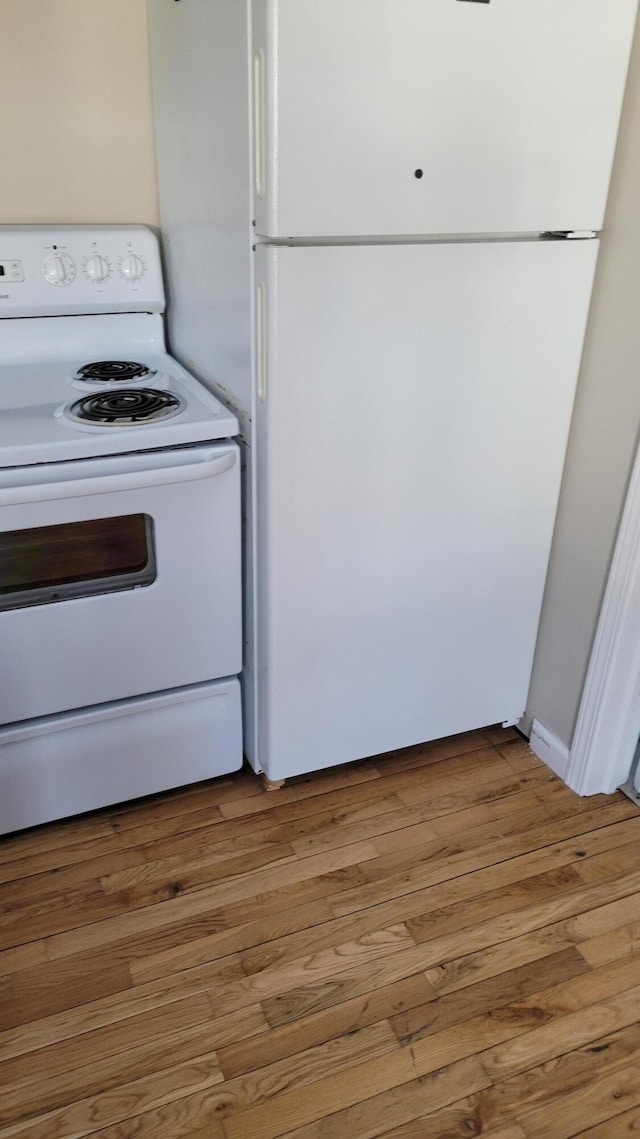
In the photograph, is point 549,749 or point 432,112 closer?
point 432,112

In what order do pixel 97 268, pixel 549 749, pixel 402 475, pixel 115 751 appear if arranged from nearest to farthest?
1. pixel 402 475
2. pixel 115 751
3. pixel 97 268
4. pixel 549 749

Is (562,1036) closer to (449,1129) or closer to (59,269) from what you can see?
(449,1129)

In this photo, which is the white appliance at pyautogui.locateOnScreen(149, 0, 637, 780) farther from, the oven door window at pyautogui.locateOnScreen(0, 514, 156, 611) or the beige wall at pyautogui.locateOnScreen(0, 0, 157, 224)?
the oven door window at pyautogui.locateOnScreen(0, 514, 156, 611)

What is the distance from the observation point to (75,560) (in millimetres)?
1576

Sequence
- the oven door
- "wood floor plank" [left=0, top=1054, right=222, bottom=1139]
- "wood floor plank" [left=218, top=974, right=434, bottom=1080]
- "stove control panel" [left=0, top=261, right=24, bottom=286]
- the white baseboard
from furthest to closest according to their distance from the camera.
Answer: the white baseboard → "stove control panel" [left=0, top=261, right=24, bottom=286] → the oven door → "wood floor plank" [left=218, top=974, right=434, bottom=1080] → "wood floor plank" [left=0, top=1054, right=222, bottom=1139]

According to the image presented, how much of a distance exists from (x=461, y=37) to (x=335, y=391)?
0.57m

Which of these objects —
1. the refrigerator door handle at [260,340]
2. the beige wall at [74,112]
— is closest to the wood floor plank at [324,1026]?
the refrigerator door handle at [260,340]

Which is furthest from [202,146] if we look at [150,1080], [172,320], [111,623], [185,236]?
[150,1080]

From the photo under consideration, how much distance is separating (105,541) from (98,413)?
232 millimetres

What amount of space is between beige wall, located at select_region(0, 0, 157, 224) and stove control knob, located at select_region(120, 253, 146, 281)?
142 millimetres

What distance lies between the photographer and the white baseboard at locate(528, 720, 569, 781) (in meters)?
1.96

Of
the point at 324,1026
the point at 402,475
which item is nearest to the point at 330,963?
the point at 324,1026

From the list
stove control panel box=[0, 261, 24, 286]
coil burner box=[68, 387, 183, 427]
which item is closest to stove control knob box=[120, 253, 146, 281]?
stove control panel box=[0, 261, 24, 286]

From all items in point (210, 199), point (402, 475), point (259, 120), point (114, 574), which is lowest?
point (114, 574)
